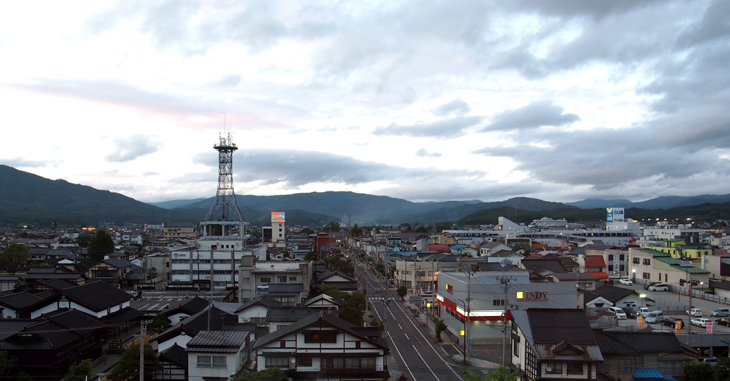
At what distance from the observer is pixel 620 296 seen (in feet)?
124

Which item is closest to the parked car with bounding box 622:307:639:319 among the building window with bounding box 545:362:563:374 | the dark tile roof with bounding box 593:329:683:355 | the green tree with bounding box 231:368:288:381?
the dark tile roof with bounding box 593:329:683:355

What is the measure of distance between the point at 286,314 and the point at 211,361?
6466 millimetres

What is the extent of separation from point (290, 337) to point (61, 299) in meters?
20.2

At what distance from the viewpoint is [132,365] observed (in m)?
18.5

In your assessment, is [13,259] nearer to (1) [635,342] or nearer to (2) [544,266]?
(2) [544,266]

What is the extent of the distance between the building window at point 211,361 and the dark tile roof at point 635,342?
17.1 meters

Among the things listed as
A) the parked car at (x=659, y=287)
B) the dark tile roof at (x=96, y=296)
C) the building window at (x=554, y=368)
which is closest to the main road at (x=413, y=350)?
the building window at (x=554, y=368)

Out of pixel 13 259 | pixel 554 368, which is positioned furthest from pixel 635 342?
pixel 13 259

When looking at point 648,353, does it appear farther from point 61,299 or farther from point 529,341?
point 61,299

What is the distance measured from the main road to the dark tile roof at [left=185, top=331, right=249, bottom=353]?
8935 millimetres

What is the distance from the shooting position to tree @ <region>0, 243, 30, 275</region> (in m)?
A: 56.8

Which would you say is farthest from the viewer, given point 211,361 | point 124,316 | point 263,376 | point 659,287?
point 659,287

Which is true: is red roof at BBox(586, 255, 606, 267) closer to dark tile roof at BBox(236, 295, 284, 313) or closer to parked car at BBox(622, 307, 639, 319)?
parked car at BBox(622, 307, 639, 319)

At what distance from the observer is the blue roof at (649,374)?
63.4 ft
